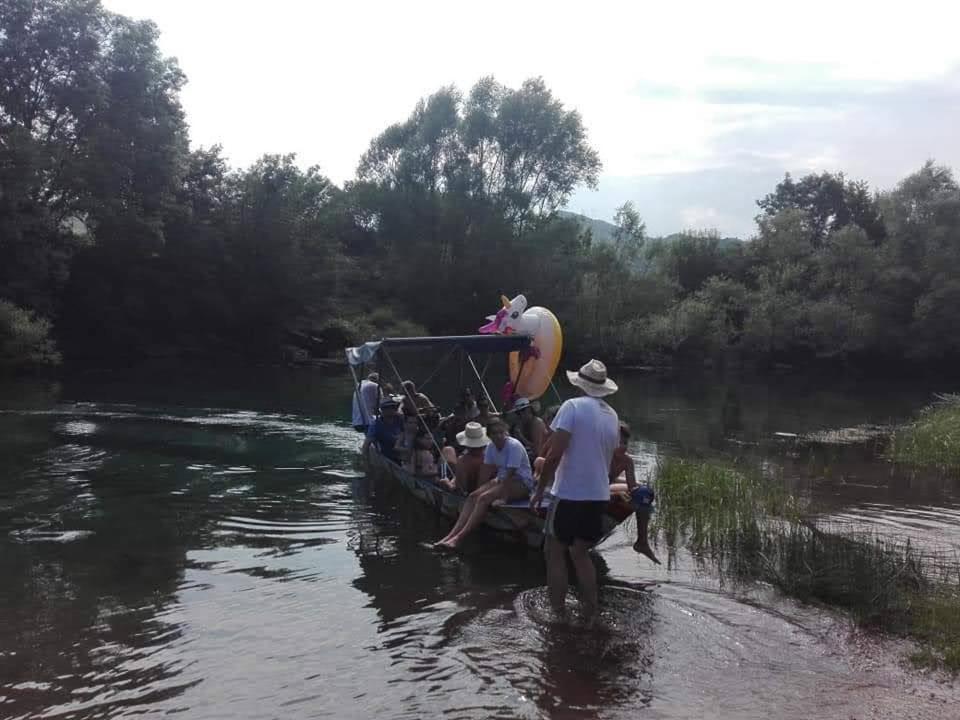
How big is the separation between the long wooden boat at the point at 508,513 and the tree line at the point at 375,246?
25332 mm

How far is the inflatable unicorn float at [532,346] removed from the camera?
531 inches

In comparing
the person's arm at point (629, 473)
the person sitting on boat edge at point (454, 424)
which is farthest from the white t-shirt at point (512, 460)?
the person sitting on boat edge at point (454, 424)

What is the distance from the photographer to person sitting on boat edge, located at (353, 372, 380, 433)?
16.2 metres

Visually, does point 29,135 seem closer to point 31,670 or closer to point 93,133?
point 93,133

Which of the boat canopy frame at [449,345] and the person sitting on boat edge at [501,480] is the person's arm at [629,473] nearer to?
the person sitting on boat edge at [501,480]

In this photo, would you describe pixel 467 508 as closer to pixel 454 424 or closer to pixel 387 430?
pixel 454 424

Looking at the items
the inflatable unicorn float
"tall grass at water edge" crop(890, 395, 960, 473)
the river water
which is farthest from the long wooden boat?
"tall grass at water edge" crop(890, 395, 960, 473)

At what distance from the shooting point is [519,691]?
6246mm

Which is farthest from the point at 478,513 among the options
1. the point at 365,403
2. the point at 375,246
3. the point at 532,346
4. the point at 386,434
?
the point at 375,246

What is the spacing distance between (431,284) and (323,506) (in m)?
36.9

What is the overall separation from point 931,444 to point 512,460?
11.8 m

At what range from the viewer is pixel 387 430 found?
47.5 feet

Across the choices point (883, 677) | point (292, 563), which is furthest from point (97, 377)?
point (883, 677)

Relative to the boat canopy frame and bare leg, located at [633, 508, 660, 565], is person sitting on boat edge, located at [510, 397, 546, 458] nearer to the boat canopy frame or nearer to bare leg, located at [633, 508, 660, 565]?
the boat canopy frame
